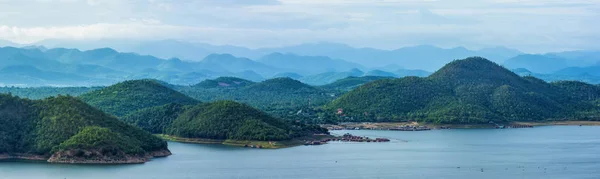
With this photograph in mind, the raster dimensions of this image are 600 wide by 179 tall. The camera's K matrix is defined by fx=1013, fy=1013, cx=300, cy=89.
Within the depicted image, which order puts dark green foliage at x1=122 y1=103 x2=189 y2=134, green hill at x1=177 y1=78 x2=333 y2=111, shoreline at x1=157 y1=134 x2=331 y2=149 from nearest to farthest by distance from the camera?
shoreline at x1=157 y1=134 x2=331 y2=149, dark green foliage at x1=122 y1=103 x2=189 y2=134, green hill at x1=177 y1=78 x2=333 y2=111

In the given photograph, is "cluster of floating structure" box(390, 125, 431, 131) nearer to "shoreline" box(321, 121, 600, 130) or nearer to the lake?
"shoreline" box(321, 121, 600, 130)

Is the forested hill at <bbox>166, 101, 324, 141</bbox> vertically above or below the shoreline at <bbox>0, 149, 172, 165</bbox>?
above

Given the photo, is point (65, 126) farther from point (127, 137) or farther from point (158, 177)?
point (158, 177)

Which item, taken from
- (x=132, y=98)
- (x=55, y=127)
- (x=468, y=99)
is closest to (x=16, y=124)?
(x=55, y=127)

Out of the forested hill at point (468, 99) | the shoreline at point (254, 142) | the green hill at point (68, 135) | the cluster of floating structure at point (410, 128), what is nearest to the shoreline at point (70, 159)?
the green hill at point (68, 135)

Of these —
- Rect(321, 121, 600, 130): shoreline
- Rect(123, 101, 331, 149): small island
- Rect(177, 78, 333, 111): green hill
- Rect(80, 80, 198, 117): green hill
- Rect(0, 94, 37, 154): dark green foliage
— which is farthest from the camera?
Rect(177, 78, 333, 111): green hill

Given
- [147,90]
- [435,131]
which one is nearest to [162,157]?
[435,131]

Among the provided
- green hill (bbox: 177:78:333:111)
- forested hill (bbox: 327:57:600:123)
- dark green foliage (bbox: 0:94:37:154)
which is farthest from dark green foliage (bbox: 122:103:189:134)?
green hill (bbox: 177:78:333:111)

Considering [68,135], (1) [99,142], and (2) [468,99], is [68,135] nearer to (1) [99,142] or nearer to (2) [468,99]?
(1) [99,142]
